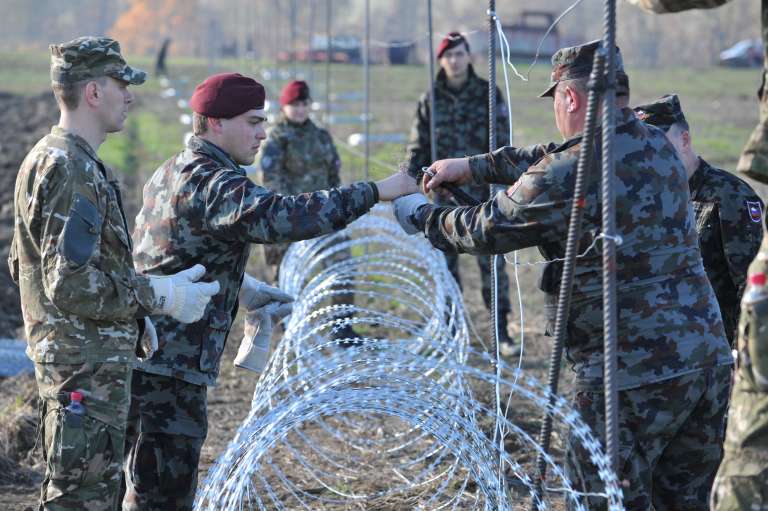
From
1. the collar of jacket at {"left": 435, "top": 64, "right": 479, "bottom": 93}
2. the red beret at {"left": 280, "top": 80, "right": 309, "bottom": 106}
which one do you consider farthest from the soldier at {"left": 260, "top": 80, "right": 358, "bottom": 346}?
the collar of jacket at {"left": 435, "top": 64, "right": 479, "bottom": 93}

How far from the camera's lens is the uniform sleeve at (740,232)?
5.04 meters

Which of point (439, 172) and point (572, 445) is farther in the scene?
point (439, 172)

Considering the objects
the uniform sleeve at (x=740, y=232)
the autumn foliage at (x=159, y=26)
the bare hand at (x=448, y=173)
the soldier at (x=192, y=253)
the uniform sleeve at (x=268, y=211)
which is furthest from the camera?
the autumn foliage at (x=159, y=26)

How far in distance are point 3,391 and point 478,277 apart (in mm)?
6480

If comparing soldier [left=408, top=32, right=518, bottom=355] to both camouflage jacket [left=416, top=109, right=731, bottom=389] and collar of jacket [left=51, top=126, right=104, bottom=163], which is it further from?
collar of jacket [left=51, top=126, right=104, bottom=163]

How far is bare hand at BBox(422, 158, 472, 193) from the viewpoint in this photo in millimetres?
4902

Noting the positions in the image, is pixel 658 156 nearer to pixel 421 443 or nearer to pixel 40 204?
pixel 40 204

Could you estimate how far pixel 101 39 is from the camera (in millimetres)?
4367

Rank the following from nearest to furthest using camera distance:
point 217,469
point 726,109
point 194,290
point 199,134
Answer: point 217,469
point 194,290
point 199,134
point 726,109

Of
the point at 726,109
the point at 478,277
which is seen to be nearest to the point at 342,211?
the point at 478,277

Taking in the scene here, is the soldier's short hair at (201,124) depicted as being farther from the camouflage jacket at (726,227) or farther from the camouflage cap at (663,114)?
the camouflage jacket at (726,227)

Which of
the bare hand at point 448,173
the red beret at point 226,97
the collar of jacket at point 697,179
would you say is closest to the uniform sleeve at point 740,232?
the collar of jacket at point 697,179

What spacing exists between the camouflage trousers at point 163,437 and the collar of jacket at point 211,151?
951mm

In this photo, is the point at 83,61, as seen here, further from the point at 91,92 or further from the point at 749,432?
the point at 749,432
